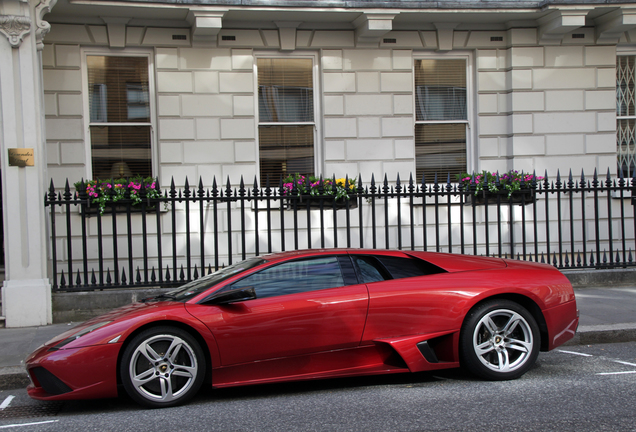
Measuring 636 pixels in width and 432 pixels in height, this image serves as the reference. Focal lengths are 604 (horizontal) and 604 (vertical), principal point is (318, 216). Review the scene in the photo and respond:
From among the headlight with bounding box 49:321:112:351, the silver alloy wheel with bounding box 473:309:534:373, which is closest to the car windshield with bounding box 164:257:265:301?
the headlight with bounding box 49:321:112:351

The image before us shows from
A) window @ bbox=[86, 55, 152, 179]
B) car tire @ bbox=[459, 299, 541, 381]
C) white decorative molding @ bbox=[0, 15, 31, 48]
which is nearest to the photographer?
car tire @ bbox=[459, 299, 541, 381]

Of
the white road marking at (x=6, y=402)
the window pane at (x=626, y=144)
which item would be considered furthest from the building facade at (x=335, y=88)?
the white road marking at (x=6, y=402)

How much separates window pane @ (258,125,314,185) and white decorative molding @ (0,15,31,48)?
176 inches

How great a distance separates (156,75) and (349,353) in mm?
7646

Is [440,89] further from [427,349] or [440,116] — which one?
[427,349]

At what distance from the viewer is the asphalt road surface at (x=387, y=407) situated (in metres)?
4.22

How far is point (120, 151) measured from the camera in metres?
11.1

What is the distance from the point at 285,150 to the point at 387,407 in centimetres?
750

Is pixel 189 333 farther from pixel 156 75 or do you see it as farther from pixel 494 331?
pixel 156 75

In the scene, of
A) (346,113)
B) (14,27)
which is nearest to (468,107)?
(346,113)

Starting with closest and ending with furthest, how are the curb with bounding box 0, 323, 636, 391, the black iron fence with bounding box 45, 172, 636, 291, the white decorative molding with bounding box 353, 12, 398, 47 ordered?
the curb with bounding box 0, 323, 636, 391 → the black iron fence with bounding box 45, 172, 636, 291 → the white decorative molding with bounding box 353, 12, 398, 47

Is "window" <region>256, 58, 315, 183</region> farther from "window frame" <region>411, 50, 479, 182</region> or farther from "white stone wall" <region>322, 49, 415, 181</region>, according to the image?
"window frame" <region>411, 50, 479, 182</region>

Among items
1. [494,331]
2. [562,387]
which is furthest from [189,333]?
[562,387]

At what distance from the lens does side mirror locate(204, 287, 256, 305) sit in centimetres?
485
